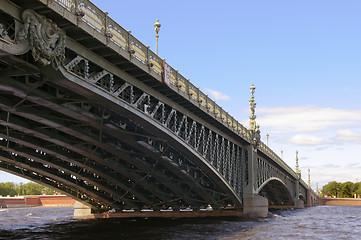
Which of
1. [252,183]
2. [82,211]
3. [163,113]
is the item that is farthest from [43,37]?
[82,211]

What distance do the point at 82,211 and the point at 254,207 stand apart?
19.7 m

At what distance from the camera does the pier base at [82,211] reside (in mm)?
49844

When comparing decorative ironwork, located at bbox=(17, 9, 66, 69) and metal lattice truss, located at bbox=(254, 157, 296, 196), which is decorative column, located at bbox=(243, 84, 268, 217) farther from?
decorative ironwork, located at bbox=(17, 9, 66, 69)

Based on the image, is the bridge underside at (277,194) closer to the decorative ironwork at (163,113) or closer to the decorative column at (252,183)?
the decorative column at (252,183)

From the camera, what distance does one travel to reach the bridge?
719 inches

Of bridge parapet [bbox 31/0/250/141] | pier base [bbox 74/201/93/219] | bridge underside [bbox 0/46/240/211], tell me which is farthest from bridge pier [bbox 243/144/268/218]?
pier base [bbox 74/201/93/219]

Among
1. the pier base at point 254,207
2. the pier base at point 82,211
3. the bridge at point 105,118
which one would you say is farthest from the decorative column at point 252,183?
the pier base at point 82,211

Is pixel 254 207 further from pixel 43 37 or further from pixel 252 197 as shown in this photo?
pixel 43 37

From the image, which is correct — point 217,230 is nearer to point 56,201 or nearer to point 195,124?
point 195,124

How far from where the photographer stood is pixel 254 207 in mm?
Answer: 46000

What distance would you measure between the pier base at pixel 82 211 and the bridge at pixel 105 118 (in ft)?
1.11

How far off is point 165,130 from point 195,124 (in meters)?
7.39

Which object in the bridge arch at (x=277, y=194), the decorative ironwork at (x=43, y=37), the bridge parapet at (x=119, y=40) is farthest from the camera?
the bridge arch at (x=277, y=194)

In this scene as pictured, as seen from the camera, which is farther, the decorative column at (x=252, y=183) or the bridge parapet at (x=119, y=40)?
the decorative column at (x=252, y=183)
